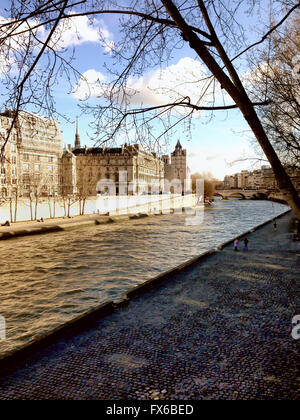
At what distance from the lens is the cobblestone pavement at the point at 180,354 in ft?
17.3

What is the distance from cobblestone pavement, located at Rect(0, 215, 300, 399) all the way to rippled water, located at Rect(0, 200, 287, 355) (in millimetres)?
2011

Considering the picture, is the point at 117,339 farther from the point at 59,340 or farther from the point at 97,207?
the point at 97,207

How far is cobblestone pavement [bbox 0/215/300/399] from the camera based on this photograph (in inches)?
207

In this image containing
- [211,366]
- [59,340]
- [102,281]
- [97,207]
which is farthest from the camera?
[97,207]

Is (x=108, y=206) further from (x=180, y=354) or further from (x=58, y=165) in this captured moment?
(x=180, y=354)

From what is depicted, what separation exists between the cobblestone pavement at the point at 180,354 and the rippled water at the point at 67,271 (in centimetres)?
201

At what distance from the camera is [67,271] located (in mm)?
17094

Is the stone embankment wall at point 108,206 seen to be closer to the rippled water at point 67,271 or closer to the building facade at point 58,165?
the building facade at point 58,165

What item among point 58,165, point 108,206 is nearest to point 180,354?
point 108,206

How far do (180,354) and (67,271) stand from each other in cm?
1183

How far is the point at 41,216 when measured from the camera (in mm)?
43875

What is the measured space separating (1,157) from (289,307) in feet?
30.4

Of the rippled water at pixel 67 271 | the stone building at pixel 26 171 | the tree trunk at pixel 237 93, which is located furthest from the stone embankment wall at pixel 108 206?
the tree trunk at pixel 237 93
